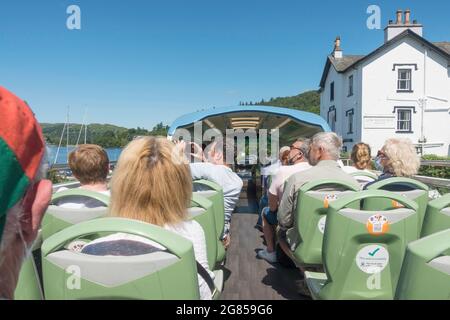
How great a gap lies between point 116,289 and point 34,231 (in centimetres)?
61

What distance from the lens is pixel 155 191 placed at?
1894mm

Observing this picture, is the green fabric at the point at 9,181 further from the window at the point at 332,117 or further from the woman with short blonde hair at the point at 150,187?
the window at the point at 332,117

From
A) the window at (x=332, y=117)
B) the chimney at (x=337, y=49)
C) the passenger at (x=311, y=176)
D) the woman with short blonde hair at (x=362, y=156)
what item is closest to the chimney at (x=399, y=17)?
the chimney at (x=337, y=49)

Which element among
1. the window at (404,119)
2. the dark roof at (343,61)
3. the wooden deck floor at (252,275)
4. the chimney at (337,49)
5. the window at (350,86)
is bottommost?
the wooden deck floor at (252,275)

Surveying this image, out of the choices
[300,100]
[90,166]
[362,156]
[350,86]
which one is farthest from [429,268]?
[300,100]

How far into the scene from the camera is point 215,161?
5.06 m

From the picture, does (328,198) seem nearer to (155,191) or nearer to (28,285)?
(155,191)

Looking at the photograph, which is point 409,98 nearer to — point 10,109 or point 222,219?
point 222,219

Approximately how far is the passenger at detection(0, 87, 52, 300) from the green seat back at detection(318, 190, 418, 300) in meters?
1.96

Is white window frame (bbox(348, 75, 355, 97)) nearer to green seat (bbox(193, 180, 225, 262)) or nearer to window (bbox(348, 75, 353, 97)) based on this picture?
window (bbox(348, 75, 353, 97))

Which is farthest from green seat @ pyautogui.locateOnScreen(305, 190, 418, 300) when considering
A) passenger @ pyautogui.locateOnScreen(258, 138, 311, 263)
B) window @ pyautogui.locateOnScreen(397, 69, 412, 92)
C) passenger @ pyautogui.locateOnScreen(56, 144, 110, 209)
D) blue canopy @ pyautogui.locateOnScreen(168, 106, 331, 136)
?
window @ pyautogui.locateOnScreen(397, 69, 412, 92)

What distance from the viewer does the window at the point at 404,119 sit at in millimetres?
23953

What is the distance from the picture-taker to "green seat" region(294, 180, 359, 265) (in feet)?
10.6

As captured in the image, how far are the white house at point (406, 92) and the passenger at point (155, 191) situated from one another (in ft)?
77.1
